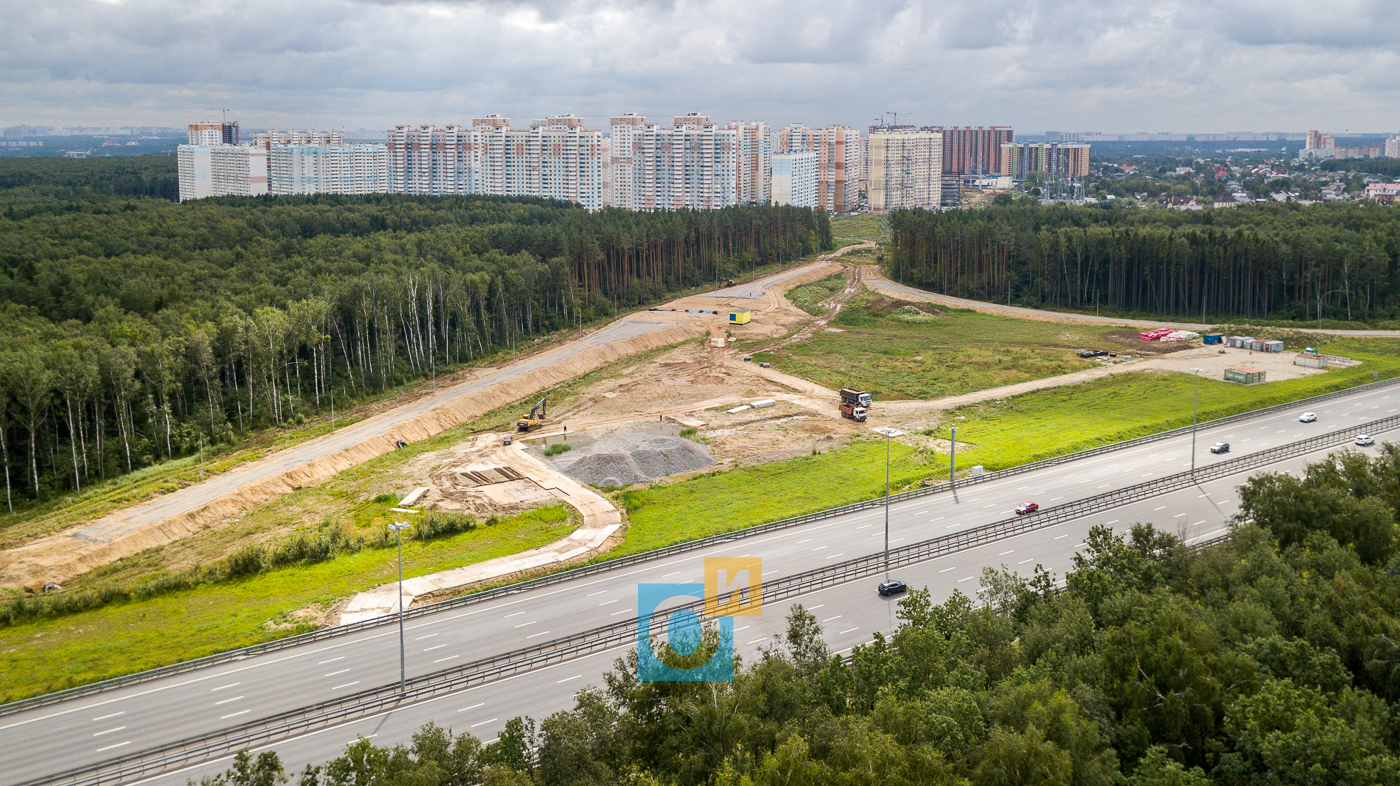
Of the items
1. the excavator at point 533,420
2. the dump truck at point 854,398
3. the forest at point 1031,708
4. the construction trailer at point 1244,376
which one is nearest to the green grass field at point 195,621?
the forest at point 1031,708

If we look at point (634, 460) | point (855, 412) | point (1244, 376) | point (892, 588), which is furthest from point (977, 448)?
point (1244, 376)

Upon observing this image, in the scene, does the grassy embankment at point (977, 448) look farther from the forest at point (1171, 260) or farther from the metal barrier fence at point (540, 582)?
the forest at point (1171, 260)

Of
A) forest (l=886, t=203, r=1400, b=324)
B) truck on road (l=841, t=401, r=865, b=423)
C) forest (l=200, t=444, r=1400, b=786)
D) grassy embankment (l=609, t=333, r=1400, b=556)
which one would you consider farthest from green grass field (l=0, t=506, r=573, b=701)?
forest (l=886, t=203, r=1400, b=324)

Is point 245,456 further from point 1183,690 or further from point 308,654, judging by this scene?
point 1183,690

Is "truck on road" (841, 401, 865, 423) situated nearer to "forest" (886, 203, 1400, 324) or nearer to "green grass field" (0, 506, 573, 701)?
"green grass field" (0, 506, 573, 701)

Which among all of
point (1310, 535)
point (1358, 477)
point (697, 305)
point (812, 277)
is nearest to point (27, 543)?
point (1310, 535)

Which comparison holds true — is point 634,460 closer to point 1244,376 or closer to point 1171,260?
point 1244,376
